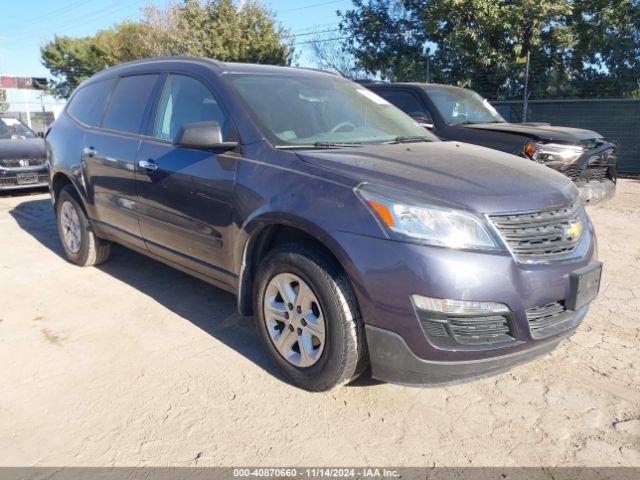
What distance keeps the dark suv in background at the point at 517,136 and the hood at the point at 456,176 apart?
9.80 ft

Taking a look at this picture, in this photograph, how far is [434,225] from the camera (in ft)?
8.09

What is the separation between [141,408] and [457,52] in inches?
554

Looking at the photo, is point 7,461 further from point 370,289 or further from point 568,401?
point 568,401

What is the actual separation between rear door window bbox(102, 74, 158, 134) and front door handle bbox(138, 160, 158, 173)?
0.33 m

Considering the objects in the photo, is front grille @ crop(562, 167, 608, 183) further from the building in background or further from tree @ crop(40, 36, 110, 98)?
tree @ crop(40, 36, 110, 98)

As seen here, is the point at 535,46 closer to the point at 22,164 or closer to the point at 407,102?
the point at 407,102

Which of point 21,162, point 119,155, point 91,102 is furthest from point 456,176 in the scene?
point 21,162

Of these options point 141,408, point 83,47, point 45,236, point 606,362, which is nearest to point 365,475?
point 141,408

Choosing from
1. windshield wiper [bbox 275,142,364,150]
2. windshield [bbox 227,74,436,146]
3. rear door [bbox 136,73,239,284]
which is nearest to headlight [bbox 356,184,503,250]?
windshield wiper [bbox 275,142,364,150]

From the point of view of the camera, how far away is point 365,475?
233cm

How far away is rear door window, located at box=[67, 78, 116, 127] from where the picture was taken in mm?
4828

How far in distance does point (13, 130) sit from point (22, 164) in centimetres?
155

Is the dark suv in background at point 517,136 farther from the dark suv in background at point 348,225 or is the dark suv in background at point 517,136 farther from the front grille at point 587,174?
the dark suv in background at point 348,225

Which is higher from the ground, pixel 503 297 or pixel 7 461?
pixel 503 297
